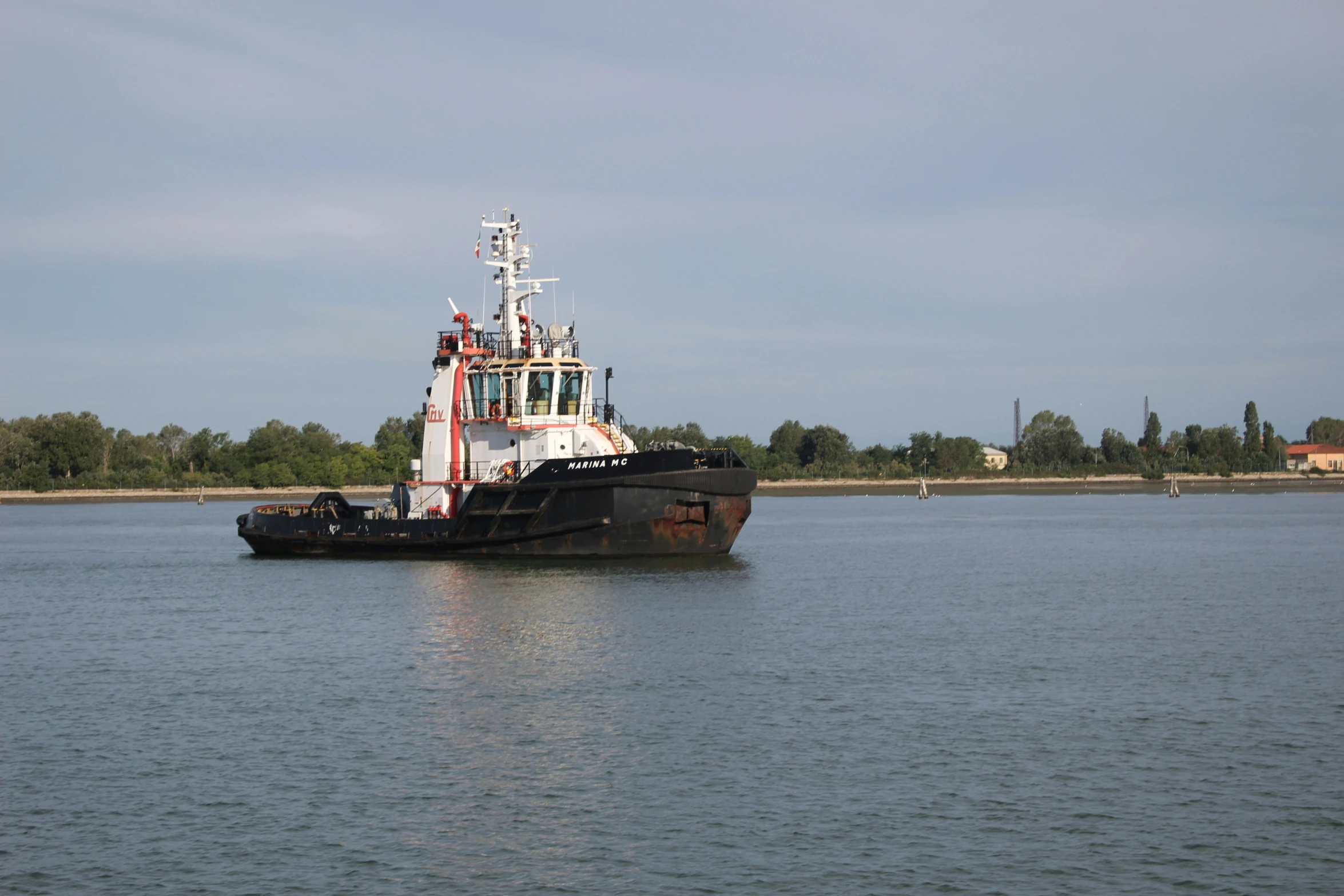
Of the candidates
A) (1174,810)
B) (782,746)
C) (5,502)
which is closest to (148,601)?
(782,746)

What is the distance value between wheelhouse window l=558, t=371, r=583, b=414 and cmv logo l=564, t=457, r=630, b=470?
386 cm

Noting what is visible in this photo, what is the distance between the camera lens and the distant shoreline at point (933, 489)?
142000 mm

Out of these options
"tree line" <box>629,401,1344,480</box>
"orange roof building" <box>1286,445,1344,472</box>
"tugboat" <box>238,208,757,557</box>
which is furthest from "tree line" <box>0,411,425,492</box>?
"orange roof building" <box>1286,445,1344,472</box>

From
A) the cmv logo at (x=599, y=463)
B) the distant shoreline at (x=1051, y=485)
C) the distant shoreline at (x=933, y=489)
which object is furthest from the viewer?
the distant shoreline at (x=1051, y=485)

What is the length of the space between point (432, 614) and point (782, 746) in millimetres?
15770

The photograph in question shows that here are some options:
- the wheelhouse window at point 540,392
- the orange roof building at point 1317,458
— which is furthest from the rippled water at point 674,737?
the orange roof building at point 1317,458

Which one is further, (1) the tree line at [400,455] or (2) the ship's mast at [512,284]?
(1) the tree line at [400,455]

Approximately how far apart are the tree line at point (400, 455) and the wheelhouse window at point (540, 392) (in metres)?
82.1

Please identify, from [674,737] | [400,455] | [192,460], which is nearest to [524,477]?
[674,737]

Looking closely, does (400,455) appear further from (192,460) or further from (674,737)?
(674,737)

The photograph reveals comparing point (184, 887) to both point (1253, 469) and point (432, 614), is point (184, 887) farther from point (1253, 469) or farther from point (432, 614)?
point (1253, 469)

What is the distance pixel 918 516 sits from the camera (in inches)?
3543

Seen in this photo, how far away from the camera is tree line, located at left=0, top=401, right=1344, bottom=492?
481 feet

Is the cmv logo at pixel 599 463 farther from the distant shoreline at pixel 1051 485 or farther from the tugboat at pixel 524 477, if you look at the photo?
the distant shoreline at pixel 1051 485
